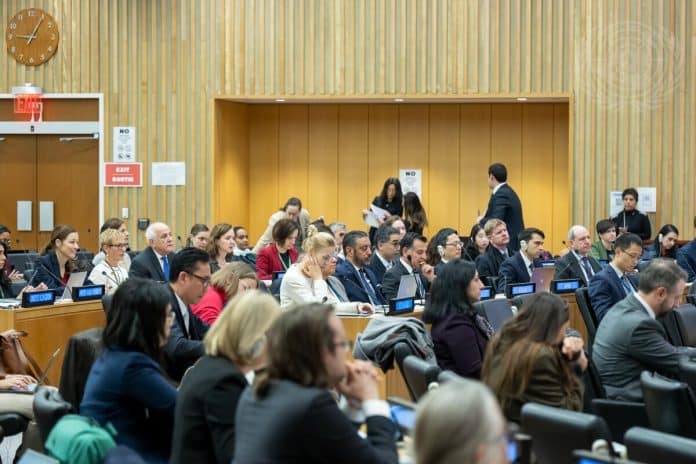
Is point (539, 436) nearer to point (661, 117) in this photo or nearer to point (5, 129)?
point (661, 117)

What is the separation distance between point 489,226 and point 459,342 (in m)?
4.44

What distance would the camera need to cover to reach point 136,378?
3949mm

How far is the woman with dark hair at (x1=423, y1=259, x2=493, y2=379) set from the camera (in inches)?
221

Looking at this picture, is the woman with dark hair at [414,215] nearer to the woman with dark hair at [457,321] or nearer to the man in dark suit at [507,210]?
the man in dark suit at [507,210]

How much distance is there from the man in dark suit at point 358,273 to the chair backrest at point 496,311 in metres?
1.36

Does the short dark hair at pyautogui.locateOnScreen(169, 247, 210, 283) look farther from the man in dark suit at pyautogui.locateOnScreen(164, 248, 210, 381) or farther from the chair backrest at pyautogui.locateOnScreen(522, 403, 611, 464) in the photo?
the chair backrest at pyautogui.locateOnScreen(522, 403, 611, 464)

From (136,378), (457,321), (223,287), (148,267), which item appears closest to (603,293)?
(457,321)

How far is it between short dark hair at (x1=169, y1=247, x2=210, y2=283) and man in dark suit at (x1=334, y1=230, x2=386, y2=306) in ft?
8.52

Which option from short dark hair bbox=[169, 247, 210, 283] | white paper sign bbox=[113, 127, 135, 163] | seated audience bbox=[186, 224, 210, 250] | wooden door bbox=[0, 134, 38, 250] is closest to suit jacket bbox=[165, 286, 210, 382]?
short dark hair bbox=[169, 247, 210, 283]

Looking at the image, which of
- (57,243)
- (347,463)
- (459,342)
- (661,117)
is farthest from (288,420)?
(661,117)

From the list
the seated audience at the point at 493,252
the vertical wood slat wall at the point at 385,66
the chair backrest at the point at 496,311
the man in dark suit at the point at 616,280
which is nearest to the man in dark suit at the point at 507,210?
the seated audience at the point at 493,252

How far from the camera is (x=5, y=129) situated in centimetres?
1502

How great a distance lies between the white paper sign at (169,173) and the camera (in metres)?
14.4

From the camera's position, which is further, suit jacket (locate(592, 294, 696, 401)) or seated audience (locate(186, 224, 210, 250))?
seated audience (locate(186, 224, 210, 250))
